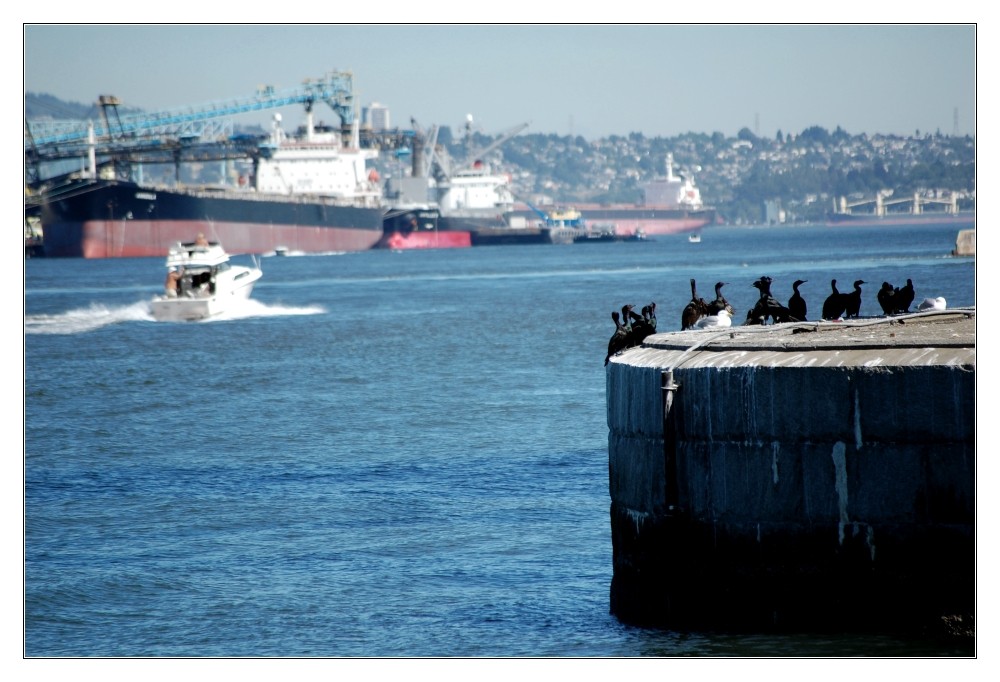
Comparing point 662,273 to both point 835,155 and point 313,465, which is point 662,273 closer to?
point 835,155

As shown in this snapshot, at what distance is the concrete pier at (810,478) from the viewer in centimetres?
1148

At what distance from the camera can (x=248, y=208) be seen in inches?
5207

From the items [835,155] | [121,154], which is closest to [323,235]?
[121,154]

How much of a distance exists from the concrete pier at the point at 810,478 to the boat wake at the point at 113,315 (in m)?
49.9

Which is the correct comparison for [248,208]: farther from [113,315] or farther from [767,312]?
[767,312]

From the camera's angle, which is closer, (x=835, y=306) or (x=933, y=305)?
(x=933, y=305)

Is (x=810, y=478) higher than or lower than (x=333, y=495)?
higher

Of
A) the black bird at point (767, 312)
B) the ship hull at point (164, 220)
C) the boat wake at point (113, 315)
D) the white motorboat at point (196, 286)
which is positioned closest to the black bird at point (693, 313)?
the black bird at point (767, 312)

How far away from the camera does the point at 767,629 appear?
40.4 ft

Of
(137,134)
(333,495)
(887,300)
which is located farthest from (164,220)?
(887,300)

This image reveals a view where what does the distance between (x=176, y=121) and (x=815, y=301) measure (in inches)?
2986

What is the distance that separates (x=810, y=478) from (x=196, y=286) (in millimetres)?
55829

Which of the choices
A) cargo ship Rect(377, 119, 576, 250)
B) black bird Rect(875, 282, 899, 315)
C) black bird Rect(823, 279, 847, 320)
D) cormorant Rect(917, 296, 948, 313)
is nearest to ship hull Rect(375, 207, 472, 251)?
cargo ship Rect(377, 119, 576, 250)

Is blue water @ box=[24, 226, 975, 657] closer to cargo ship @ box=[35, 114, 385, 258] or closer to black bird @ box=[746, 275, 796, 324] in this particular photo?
black bird @ box=[746, 275, 796, 324]
